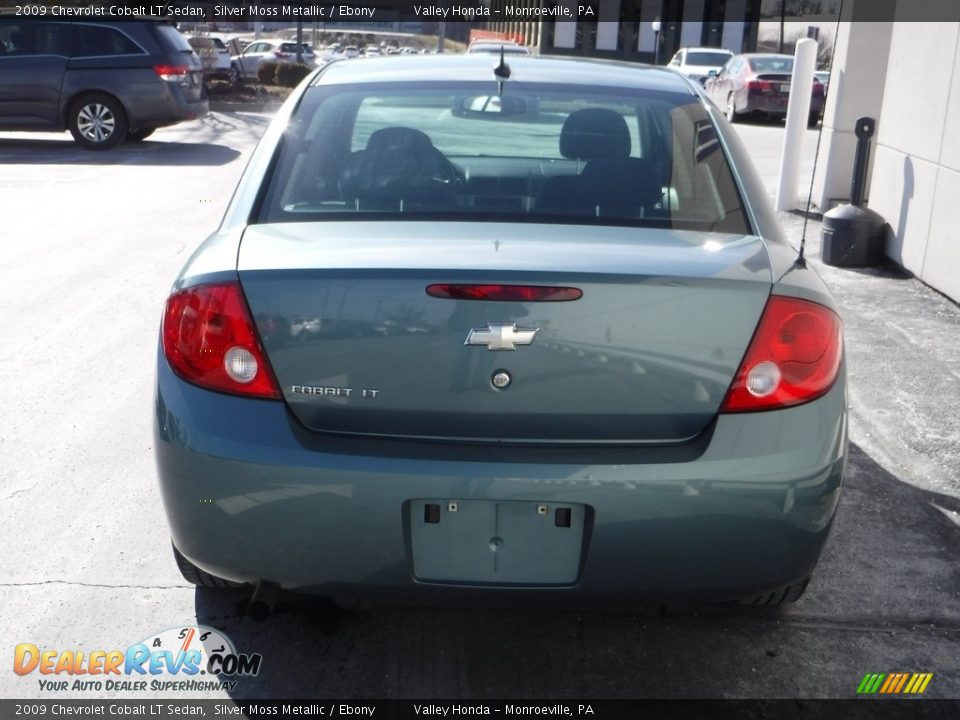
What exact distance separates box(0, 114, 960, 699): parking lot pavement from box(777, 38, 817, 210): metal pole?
477cm

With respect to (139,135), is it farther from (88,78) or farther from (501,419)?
(501,419)

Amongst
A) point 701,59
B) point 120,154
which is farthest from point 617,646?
point 701,59

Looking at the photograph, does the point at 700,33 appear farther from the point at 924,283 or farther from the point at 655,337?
the point at 655,337

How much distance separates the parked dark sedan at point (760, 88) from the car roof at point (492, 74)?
19.2 meters

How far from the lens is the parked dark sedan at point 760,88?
22.9m

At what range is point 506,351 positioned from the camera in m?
2.56

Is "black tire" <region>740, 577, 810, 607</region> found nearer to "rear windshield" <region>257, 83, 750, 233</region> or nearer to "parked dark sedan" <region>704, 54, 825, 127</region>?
"rear windshield" <region>257, 83, 750, 233</region>

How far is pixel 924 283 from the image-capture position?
7863mm

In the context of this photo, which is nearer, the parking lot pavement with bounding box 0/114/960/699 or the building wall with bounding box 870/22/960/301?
the parking lot pavement with bounding box 0/114/960/699

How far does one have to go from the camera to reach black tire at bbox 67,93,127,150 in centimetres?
1545

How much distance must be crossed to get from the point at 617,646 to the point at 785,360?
Result: 3.52 feet

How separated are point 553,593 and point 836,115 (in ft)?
31.1

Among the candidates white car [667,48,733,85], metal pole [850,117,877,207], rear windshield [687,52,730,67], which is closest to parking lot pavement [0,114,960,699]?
A: metal pole [850,117,877,207]

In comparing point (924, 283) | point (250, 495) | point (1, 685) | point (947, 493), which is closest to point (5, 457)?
point (1, 685)
